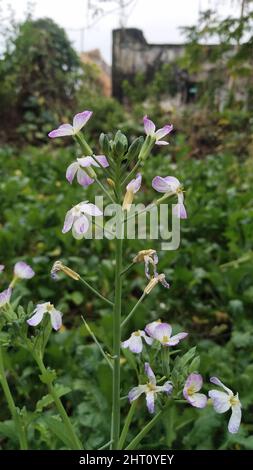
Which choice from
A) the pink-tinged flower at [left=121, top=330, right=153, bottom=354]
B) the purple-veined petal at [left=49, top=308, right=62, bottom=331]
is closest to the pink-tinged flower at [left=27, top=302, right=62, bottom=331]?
the purple-veined petal at [left=49, top=308, right=62, bottom=331]

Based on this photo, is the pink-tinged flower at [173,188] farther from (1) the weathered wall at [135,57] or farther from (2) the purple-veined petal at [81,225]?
(1) the weathered wall at [135,57]

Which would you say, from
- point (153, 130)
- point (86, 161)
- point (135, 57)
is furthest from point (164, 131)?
point (135, 57)

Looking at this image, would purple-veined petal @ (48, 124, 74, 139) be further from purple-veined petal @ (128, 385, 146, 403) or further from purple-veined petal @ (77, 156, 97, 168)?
purple-veined petal @ (128, 385, 146, 403)

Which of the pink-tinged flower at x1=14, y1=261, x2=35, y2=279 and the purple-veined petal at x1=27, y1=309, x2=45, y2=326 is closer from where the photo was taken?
the purple-veined petal at x1=27, y1=309, x2=45, y2=326

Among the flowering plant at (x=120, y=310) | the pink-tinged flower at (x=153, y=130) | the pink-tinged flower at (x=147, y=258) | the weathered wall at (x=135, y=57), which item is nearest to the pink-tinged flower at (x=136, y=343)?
the flowering plant at (x=120, y=310)

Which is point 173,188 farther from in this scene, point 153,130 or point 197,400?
point 197,400
